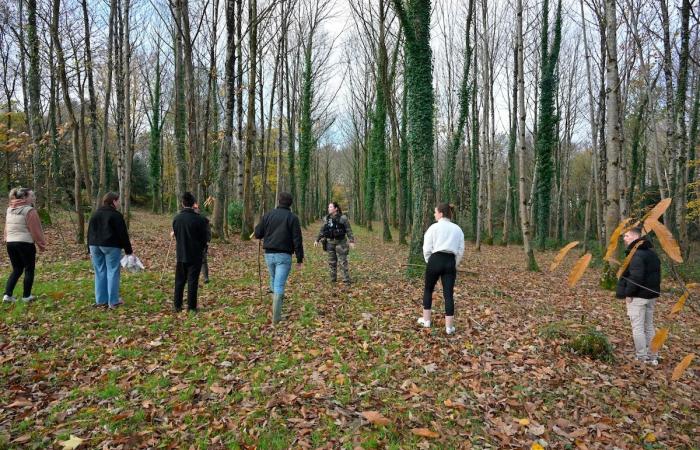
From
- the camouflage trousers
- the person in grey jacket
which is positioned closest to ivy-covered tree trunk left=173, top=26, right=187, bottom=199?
the person in grey jacket

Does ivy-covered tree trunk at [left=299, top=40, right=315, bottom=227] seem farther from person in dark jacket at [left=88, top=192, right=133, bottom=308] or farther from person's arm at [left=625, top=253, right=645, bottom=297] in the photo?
person's arm at [left=625, top=253, right=645, bottom=297]

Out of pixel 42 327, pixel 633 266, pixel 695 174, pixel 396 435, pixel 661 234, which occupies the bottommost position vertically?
pixel 396 435

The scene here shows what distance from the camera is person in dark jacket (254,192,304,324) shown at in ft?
21.0

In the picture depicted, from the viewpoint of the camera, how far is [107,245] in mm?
6707

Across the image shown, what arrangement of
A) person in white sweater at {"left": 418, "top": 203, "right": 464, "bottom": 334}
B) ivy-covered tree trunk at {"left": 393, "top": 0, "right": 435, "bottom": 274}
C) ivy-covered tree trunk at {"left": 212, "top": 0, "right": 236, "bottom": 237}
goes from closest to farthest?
person in white sweater at {"left": 418, "top": 203, "right": 464, "bottom": 334}
ivy-covered tree trunk at {"left": 393, "top": 0, "right": 435, "bottom": 274}
ivy-covered tree trunk at {"left": 212, "top": 0, "right": 236, "bottom": 237}

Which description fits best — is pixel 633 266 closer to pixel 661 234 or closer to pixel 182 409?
pixel 661 234

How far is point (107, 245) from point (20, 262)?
1.62 meters

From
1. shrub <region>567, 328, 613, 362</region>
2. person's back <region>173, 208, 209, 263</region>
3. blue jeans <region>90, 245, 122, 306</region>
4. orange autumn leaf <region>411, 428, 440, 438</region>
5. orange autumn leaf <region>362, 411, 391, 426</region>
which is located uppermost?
person's back <region>173, 208, 209, 263</region>

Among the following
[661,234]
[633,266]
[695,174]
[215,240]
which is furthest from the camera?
[695,174]

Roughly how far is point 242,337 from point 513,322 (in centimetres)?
476

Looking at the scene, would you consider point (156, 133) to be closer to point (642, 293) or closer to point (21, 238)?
point (21, 238)

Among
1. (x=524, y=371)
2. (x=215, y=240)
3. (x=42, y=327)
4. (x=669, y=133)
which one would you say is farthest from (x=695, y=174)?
(x=42, y=327)

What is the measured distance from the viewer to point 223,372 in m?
4.90

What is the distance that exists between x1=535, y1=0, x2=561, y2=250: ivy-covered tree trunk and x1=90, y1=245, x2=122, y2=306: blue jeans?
2039 cm
